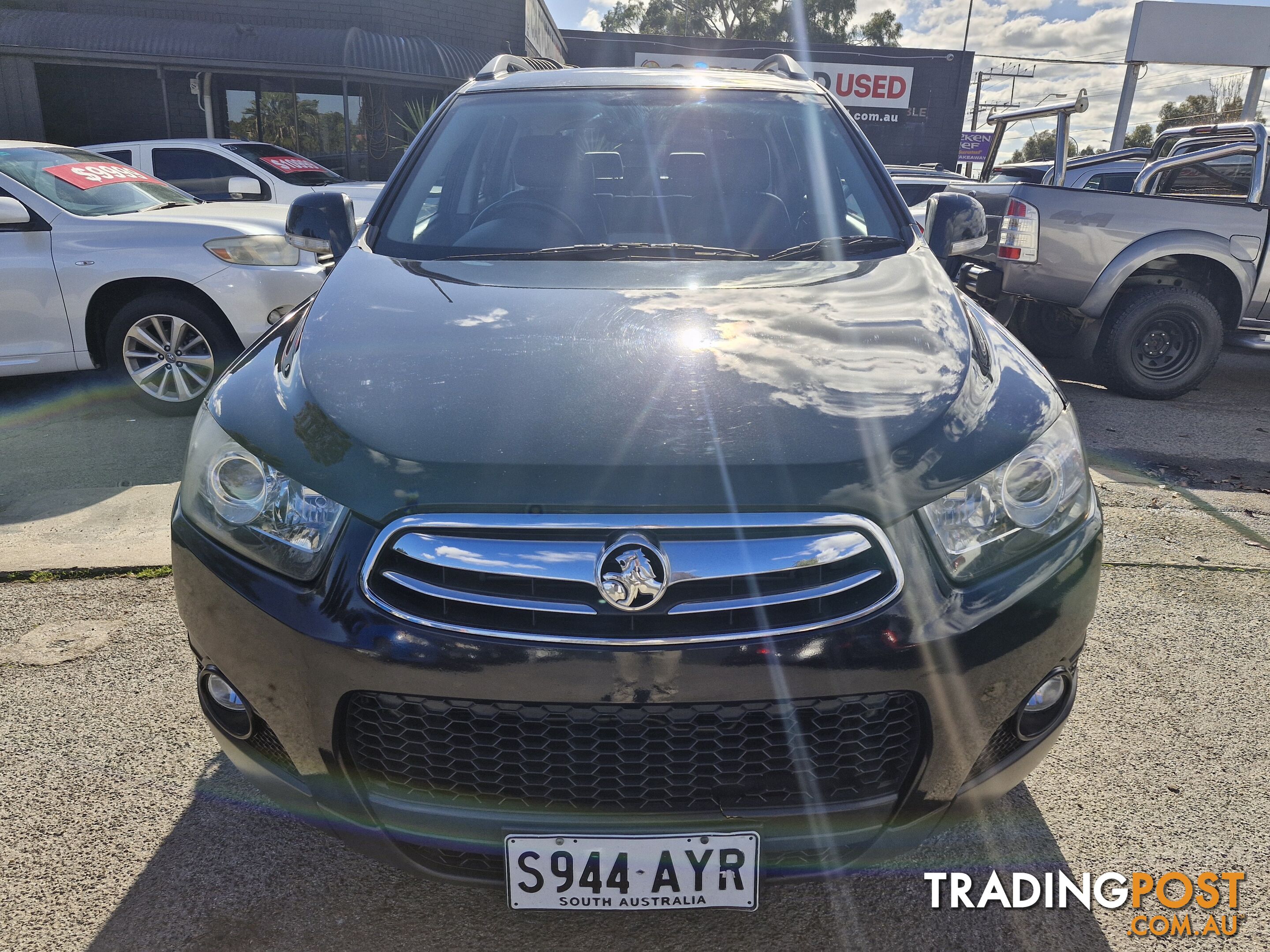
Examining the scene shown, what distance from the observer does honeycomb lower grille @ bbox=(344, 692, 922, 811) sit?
1.59m

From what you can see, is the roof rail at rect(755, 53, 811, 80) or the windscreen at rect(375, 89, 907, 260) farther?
the roof rail at rect(755, 53, 811, 80)

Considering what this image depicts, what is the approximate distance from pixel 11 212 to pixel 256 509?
4.47 meters

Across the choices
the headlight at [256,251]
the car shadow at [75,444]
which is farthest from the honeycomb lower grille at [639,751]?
the headlight at [256,251]

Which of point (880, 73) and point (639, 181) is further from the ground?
point (639, 181)

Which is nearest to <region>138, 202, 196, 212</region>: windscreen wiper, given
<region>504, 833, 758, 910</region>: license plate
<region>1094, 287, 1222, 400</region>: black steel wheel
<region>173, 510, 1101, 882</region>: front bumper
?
<region>173, 510, 1101, 882</region>: front bumper

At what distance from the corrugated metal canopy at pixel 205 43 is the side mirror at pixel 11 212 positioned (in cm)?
1208

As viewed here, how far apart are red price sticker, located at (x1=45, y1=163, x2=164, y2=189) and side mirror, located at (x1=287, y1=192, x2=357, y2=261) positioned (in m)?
3.59

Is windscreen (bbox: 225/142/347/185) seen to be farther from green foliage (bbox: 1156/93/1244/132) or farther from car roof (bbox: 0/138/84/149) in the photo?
green foliage (bbox: 1156/93/1244/132)

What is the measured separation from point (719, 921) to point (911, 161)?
3266 cm

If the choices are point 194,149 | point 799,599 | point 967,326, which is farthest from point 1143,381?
point 194,149

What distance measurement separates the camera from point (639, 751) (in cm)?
161

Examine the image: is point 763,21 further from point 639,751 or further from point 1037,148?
point 639,751

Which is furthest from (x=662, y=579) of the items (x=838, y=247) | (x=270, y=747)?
(x=838, y=247)

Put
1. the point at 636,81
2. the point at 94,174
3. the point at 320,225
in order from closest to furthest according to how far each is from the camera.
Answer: the point at 320,225, the point at 636,81, the point at 94,174
